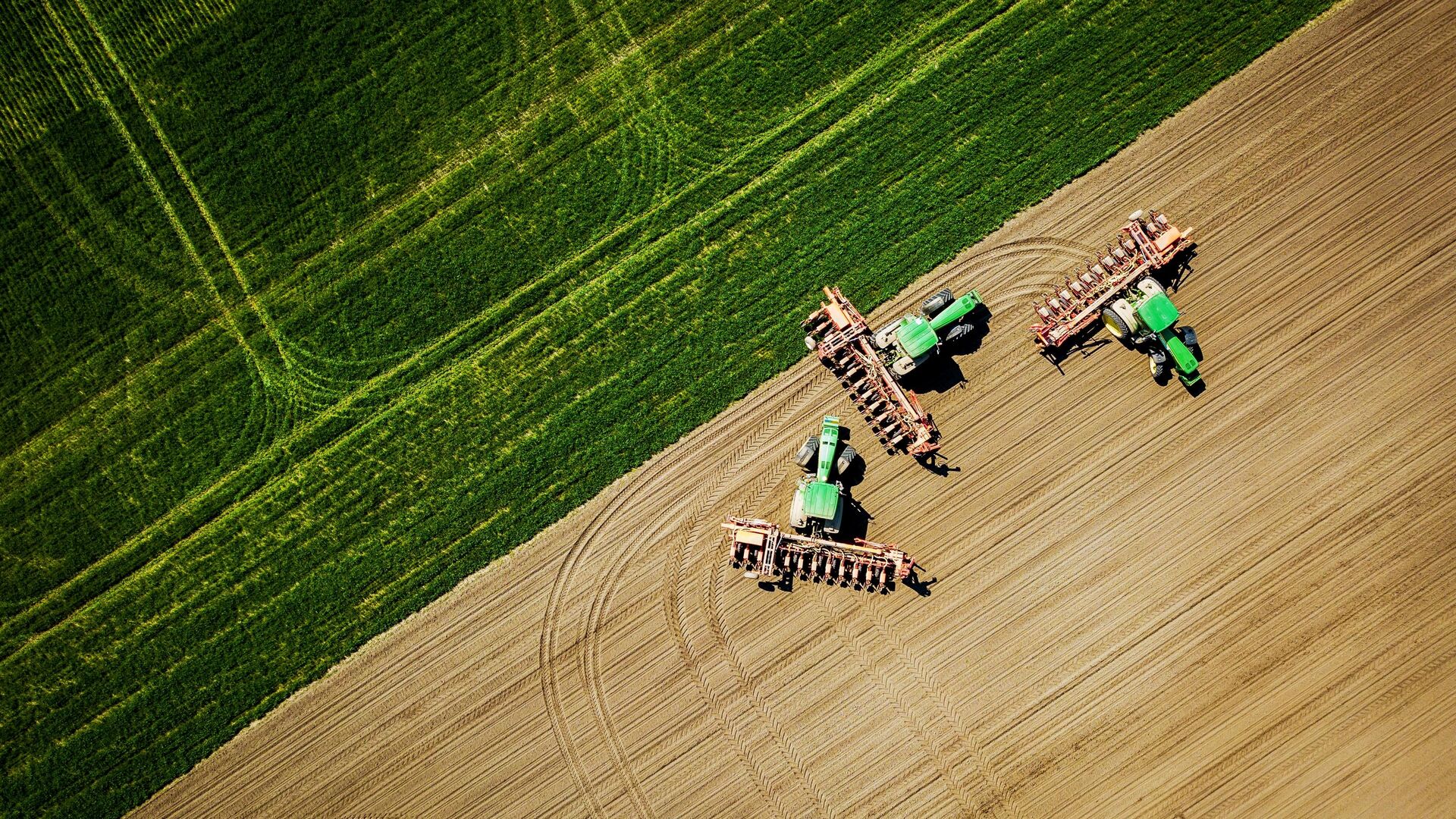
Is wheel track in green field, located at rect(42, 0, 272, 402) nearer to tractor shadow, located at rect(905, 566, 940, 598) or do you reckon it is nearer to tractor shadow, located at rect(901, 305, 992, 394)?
tractor shadow, located at rect(901, 305, 992, 394)

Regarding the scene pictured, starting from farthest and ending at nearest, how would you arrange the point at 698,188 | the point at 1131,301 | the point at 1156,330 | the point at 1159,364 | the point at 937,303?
the point at 698,188, the point at 937,303, the point at 1131,301, the point at 1159,364, the point at 1156,330

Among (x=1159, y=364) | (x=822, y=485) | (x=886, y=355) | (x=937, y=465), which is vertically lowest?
(x=1159, y=364)

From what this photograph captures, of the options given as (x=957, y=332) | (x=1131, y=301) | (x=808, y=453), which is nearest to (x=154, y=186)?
(x=808, y=453)

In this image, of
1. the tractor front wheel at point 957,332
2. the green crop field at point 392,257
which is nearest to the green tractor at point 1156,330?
the tractor front wheel at point 957,332

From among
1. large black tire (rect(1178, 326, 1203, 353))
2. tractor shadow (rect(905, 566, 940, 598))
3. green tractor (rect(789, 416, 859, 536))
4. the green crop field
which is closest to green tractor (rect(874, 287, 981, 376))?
the green crop field

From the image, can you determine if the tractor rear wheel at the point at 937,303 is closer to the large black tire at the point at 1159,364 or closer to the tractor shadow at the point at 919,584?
the large black tire at the point at 1159,364

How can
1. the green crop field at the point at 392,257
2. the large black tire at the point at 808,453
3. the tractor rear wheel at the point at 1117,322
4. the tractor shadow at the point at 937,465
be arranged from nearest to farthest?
the tractor rear wheel at the point at 1117,322 < the large black tire at the point at 808,453 < the tractor shadow at the point at 937,465 < the green crop field at the point at 392,257

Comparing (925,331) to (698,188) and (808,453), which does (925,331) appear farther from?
(698,188)
